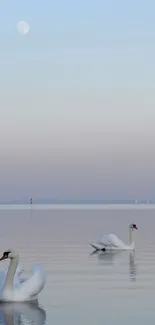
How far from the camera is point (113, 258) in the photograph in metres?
25.6

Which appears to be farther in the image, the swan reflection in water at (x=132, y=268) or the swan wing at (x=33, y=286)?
the swan reflection in water at (x=132, y=268)

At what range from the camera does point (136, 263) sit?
896 inches

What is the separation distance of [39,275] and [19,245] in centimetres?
1381

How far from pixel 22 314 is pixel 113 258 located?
39.5 feet

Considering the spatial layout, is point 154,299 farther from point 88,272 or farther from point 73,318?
point 88,272

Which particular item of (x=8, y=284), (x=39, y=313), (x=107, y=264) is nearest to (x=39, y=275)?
(x=8, y=284)

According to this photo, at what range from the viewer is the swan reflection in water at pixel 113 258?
2033 cm

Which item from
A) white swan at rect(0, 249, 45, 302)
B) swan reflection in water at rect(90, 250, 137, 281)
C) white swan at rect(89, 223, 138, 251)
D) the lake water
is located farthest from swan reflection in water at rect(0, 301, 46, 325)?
white swan at rect(89, 223, 138, 251)

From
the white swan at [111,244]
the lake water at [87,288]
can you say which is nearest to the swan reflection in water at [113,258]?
the lake water at [87,288]

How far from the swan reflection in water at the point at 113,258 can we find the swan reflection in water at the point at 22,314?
455cm

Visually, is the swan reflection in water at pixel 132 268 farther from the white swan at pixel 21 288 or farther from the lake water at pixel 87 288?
the white swan at pixel 21 288

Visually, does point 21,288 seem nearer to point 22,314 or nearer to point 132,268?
point 22,314

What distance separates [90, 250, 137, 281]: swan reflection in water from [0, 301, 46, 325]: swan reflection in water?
4.55 m

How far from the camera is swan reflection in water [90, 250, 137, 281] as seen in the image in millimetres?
20327
